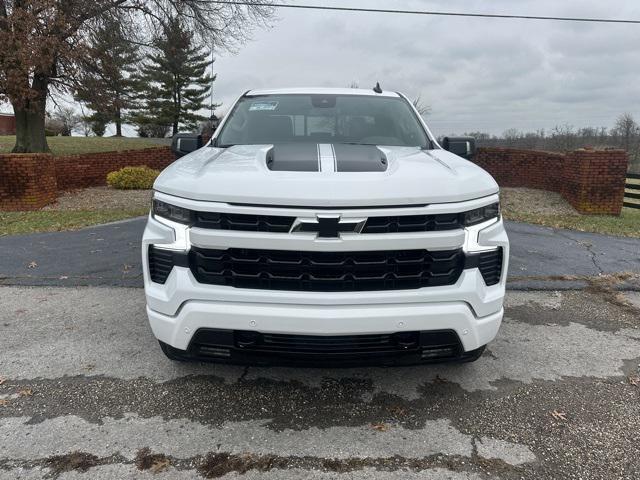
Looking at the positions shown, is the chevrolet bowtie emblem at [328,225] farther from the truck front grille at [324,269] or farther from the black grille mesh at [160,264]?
the black grille mesh at [160,264]

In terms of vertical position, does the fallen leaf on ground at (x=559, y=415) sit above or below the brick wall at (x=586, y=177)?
below

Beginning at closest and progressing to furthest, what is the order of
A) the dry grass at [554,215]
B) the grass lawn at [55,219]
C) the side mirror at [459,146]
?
the side mirror at [459,146] → the grass lawn at [55,219] → the dry grass at [554,215]

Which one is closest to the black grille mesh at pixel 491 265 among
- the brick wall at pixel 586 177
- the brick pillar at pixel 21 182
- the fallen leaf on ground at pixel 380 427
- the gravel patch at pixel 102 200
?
the fallen leaf on ground at pixel 380 427

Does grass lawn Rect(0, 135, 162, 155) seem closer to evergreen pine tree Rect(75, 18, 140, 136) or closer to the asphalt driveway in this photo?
evergreen pine tree Rect(75, 18, 140, 136)

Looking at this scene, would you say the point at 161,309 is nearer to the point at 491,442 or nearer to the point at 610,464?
the point at 491,442

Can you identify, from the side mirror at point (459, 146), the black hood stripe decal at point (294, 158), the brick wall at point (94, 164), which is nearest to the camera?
the black hood stripe decal at point (294, 158)

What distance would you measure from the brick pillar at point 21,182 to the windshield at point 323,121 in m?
7.39

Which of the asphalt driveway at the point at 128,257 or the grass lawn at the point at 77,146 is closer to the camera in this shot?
the asphalt driveway at the point at 128,257

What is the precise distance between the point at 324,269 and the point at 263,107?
7.16 feet

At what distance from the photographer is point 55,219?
8.51 meters

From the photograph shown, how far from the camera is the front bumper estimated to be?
7.61 feet

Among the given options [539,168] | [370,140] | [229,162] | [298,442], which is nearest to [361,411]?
[298,442]

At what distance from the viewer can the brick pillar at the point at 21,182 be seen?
9.45 metres

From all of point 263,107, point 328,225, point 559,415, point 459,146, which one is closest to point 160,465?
point 328,225
